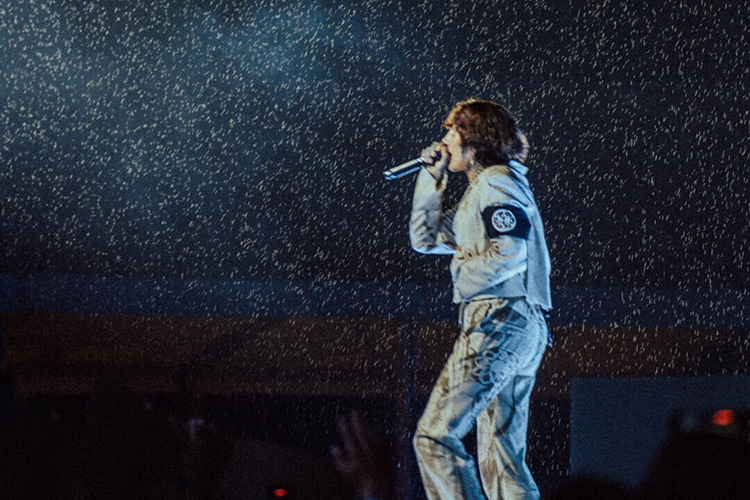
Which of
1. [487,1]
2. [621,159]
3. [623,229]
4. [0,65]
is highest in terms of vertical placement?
[487,1]

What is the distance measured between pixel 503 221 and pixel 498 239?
0.15 ft

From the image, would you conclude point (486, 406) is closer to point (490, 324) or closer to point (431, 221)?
point (490, 324)

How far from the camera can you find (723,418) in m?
1.64

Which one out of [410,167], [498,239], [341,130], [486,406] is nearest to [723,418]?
[486,406]

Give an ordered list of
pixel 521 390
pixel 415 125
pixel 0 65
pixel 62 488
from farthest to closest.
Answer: pixel 415 125 < pixel 0 65 < pixel 62 488 < pixel 521 390

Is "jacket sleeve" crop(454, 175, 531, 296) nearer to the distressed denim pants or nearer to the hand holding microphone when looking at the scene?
the distressed denim pants

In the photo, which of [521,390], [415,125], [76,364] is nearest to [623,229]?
[415,125]

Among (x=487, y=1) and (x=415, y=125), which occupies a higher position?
(x=487, y=1)

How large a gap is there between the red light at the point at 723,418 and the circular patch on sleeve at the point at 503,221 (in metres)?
0.69

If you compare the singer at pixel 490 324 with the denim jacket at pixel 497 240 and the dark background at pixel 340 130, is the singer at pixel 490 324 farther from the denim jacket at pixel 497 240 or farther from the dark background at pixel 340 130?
the dark background at pixel 340 130

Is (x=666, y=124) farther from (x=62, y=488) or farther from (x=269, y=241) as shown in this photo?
(x=62, y=488)

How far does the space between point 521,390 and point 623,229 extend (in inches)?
103

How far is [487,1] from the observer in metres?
4.02

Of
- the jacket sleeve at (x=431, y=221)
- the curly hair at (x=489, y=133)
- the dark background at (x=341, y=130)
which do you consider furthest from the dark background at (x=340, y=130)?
the curly hair at (x=489, y=133)
